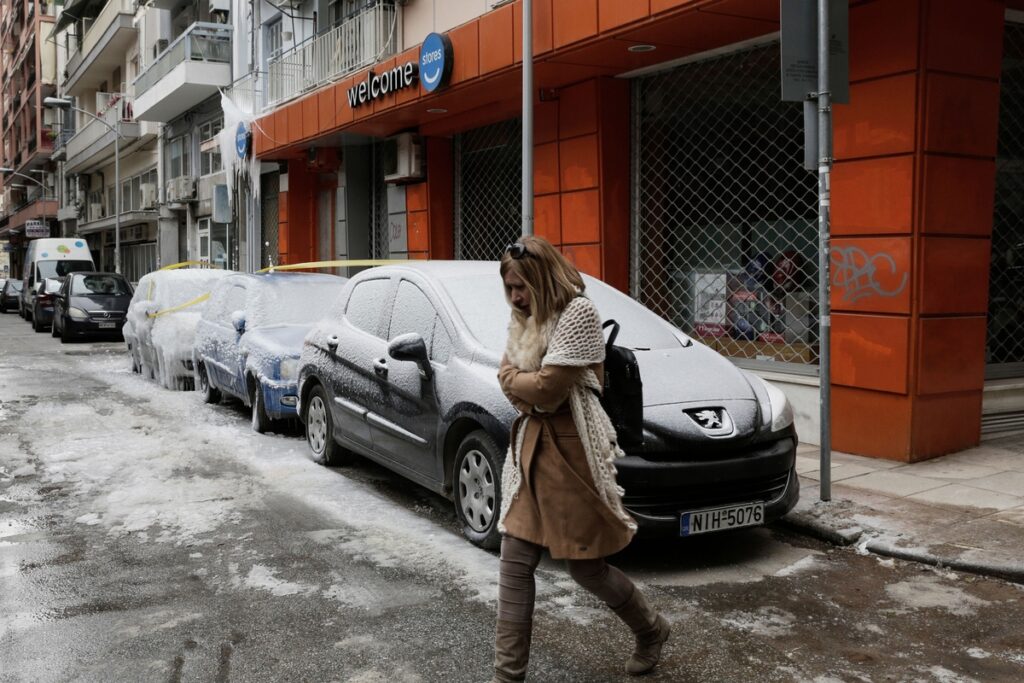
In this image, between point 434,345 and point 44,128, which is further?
point 44,128

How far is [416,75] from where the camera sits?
13.1 m

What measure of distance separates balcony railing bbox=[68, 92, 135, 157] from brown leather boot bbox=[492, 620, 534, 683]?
33171 millimetres

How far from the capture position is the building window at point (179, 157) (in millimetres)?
30031

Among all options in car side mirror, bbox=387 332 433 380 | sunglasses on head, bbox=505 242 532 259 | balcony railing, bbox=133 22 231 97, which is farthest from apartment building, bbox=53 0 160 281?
sunglasses on head, bbox=505 242 532 259

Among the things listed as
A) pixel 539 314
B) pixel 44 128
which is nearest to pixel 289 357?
pixel 539 314

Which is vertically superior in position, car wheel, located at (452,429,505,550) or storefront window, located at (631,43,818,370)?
storefront window, located at (631,43,818,370)

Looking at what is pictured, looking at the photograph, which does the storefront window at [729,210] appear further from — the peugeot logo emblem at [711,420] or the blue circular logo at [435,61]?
the peugeot logo emblem at [711,420]

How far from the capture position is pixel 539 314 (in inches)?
141

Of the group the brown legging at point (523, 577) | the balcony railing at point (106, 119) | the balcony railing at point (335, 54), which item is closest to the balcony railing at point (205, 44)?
the balcony railing at point (335, 54)

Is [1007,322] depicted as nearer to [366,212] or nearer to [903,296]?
[903,296]

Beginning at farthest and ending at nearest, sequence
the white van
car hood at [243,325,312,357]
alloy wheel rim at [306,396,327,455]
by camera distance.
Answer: the white van
car hood at [243,325,312,357]
alloy wheel rim at [306,396,327,455]

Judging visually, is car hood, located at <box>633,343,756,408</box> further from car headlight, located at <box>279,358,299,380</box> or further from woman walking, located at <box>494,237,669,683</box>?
car headlight, located at <box>279,358,299,380</box>

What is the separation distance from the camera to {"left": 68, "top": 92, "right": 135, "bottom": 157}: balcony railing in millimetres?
35438

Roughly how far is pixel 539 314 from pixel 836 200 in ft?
17.8
